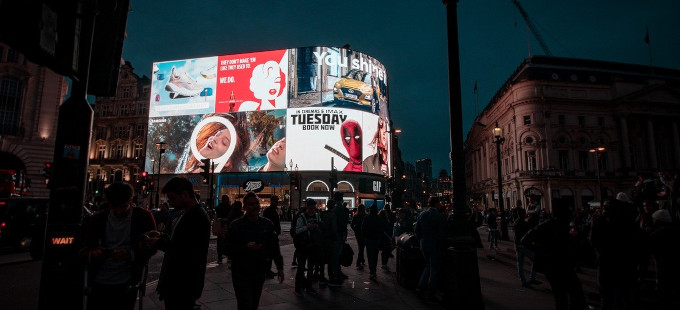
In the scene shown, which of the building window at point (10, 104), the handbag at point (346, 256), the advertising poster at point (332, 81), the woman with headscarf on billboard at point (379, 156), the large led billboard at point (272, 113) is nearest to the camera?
the handbag at point (346, 256)

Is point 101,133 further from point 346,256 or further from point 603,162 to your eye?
→ point 603,162

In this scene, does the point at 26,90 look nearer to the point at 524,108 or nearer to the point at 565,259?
the point at 565,259

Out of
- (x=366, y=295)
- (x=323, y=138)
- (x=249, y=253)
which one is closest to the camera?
(x=249, y=253)

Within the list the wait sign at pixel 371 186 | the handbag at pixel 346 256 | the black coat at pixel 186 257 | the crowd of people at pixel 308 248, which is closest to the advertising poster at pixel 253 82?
the wait sign at pixel 371 186

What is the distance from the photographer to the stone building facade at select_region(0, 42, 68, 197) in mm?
31266

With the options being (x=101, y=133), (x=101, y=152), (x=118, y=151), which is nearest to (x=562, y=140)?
(x=118, y=151)

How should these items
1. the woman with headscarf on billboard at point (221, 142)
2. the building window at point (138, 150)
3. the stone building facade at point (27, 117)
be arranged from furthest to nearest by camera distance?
the building window at point (138, 150) → the woman with headscarf on billboard at point (221, 142) → the stone building facade at point (27, 117)

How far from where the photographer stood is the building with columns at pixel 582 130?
5206 cm

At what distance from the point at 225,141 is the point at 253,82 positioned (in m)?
8.45

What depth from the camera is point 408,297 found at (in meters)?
7.19

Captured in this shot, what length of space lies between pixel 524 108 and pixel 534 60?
31.2ft

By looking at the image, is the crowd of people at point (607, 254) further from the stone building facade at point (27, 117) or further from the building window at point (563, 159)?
the building window at point (563, 159)

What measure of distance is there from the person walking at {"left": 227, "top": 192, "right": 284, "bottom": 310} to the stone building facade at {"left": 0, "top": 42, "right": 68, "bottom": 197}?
114 ft

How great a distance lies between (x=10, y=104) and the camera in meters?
31.9
